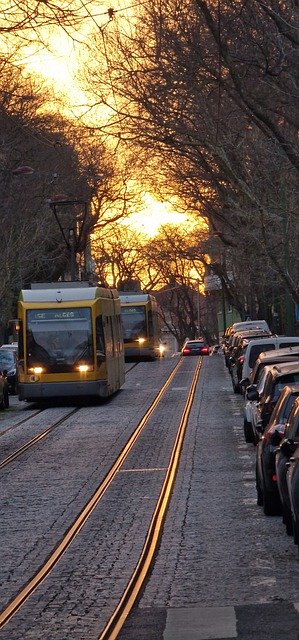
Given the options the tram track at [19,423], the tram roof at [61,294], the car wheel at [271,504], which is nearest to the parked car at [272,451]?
the car wheel at [271,504]

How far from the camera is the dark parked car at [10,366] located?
46.4 metres

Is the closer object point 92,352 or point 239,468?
point 239,468

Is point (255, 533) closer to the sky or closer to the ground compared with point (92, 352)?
closer to the ground

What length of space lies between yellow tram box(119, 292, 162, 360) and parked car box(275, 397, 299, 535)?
48.9 m

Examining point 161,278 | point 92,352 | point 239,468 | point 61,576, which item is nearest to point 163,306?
point 161,278

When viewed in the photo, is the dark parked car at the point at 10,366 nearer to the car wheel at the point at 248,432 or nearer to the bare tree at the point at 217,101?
the bare tree at the point at 217,101

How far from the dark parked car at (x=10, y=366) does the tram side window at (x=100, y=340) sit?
10123 millimetres

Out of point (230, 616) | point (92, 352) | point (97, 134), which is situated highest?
point (97, 134)

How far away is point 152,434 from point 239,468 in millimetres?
7123

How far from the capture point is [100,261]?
9988cm

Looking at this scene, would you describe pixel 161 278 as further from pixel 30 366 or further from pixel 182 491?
pixel 182 491

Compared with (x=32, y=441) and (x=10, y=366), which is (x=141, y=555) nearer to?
(x=32, y=441)

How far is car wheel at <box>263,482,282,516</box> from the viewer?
1521 centimetres

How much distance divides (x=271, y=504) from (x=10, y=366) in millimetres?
32162
